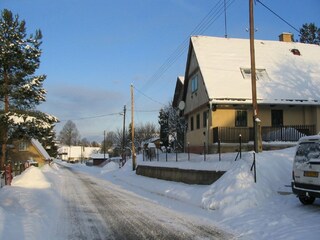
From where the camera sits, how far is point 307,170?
11.6 metres

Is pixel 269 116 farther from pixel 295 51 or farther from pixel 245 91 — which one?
pixel 295 51

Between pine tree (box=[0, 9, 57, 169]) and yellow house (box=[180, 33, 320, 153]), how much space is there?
13.1 metres

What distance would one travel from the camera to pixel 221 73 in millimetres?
29938

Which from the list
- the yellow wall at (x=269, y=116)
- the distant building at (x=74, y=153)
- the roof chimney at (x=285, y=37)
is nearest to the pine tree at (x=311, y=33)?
the roof chimney at (x=285, y=37)

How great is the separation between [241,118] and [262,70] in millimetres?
4901

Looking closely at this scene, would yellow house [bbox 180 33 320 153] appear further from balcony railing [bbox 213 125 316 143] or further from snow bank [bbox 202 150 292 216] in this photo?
snow bank [bbox 202 150 292 216]

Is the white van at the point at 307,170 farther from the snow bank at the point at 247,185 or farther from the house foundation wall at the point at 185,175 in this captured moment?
the house foundation wall at the point at 185,175

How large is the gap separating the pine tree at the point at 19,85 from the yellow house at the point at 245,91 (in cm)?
1310

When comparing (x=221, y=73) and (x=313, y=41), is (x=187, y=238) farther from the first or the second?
(x=313, y=41)

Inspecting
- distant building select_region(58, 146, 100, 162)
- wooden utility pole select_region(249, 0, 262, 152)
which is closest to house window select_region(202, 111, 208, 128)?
wooden utility pole select_region(249, 0, 262, 152)

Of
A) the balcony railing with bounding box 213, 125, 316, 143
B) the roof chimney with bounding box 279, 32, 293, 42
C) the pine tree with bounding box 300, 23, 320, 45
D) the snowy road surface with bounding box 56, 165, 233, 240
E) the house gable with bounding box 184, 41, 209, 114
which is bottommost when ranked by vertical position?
the snowy road surface with bounding box 56, 165, 233, 240

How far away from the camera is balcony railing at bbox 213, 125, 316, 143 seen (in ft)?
84.0

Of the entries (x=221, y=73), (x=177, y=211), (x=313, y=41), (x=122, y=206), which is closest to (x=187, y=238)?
(x=177, y=211)

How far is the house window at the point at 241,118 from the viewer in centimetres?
2828
